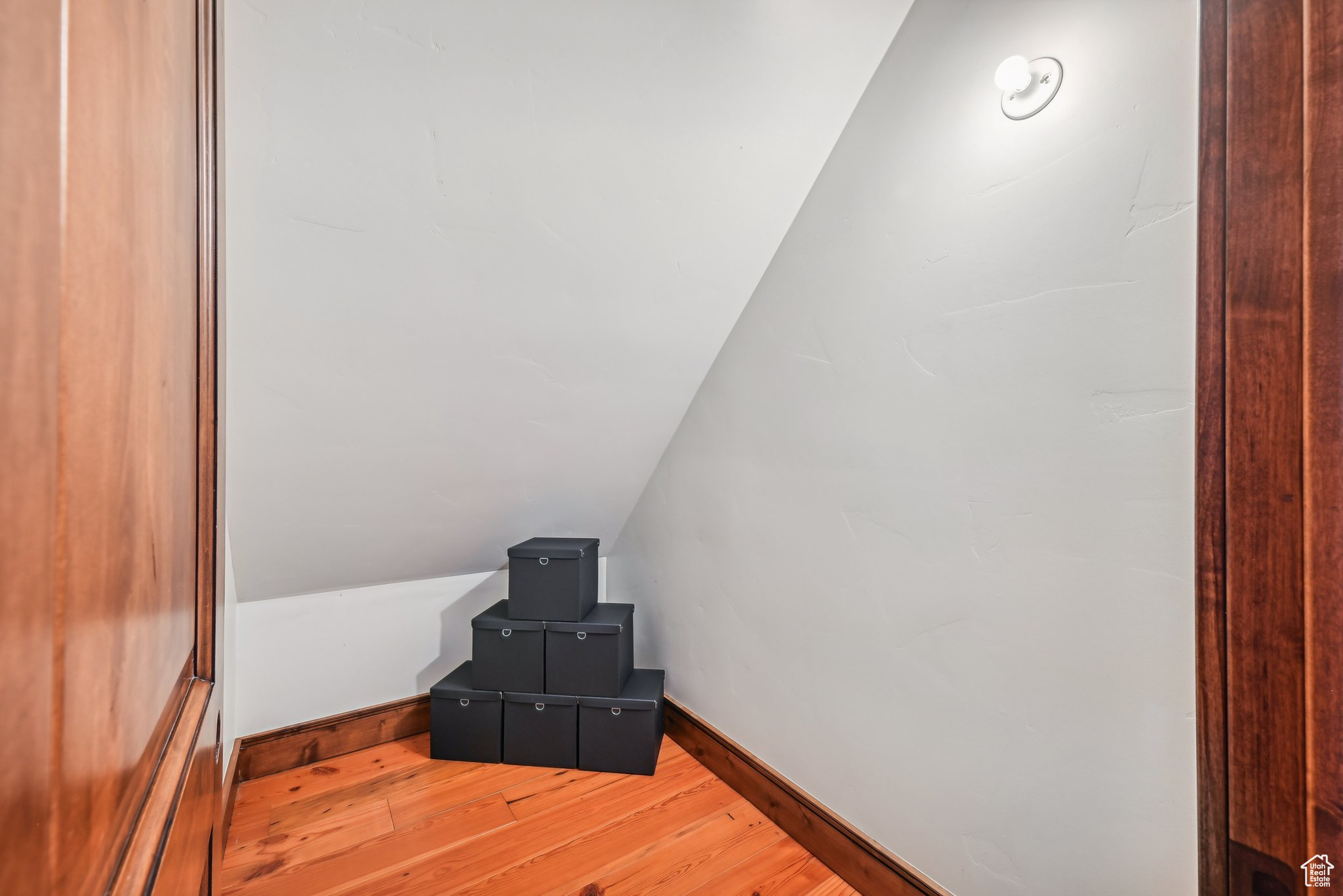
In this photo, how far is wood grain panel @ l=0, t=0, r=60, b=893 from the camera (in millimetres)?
146

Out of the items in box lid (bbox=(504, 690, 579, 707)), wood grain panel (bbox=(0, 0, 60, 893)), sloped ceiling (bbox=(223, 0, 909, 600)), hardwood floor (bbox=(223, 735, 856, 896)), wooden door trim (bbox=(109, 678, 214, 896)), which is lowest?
hardwood floor (bbox=(223, 735, 856, 896))

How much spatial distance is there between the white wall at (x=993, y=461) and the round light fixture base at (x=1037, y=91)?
19mm

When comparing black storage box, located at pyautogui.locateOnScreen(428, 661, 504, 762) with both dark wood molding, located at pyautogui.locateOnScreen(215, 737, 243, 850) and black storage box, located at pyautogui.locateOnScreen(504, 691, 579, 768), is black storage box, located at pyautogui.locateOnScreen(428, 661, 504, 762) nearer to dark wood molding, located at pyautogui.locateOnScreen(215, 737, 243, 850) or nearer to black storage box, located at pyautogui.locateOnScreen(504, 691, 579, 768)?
black storage box, located at pyautogui.locateOnScreen(504, 691, 579, 768)

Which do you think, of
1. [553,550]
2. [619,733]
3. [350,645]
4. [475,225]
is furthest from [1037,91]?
[350,645]

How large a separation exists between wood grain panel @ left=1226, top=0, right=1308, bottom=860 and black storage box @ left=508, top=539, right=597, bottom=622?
157 centimetres

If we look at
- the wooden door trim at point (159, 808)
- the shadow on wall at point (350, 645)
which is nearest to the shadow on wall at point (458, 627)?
the shadow on wall at point (350, 645)

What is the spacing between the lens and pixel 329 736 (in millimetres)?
1985

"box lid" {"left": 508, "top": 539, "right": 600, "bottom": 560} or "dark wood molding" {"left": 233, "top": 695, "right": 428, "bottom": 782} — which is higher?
"box lid" {"left": 508, "top": 539, "right": 600, "bottom": 560}

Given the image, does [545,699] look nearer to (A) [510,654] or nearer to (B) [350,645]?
(A) [510,654]

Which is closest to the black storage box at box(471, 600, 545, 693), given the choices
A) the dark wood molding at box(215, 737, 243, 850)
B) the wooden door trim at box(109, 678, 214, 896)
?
the dark wood molding at box(215, 737, 243, 850)

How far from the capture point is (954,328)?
3.93 feet

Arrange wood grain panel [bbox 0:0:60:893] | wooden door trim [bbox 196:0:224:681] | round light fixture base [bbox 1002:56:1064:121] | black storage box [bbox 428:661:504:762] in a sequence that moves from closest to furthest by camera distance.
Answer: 1. wood grain panel [bbox 0:0:60:893]
2. wooden door trim [bbox 196:0:224:681]
3. round light fixture base [bbox 1002:56:1064:121]
4. black storage box [bbox 428:661:504:762]

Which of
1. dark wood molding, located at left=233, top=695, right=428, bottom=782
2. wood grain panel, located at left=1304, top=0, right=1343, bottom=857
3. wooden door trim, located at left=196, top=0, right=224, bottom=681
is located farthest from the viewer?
dark wood molding, located at left=233, top=695, right=428, bottom=782

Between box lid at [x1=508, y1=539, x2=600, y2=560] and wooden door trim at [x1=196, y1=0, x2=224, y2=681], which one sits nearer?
wooden door trim at [x1=196, y1=0, x2=224, y2=681]
